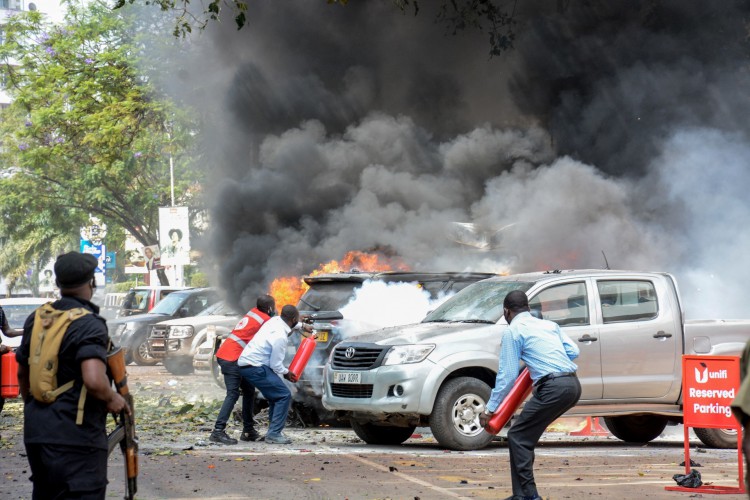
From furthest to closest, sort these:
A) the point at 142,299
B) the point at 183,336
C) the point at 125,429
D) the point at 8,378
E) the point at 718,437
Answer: the point at 142,299 < the point at 183,336 < the point at 718,437 < the point at 8,378 < the point at 125,429

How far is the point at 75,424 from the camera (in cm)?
481

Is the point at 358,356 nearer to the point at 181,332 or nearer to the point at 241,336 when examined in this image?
the point at 241,336

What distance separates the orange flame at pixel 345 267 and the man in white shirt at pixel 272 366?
7085mm

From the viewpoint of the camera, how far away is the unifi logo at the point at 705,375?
8.52 meters

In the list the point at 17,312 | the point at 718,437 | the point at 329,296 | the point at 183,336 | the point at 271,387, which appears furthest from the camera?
the point at 17,312

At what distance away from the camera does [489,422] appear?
7.34 meters

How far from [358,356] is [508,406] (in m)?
3.75

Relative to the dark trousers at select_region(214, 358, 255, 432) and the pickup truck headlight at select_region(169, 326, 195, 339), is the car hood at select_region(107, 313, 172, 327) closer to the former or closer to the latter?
the pickup truck headlight at select_region(169, 326, 195, 339)

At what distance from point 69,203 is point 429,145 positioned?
20747mm

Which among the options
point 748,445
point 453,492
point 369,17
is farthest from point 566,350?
point 369,17

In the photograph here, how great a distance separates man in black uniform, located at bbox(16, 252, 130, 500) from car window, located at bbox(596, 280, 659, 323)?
7146 mm

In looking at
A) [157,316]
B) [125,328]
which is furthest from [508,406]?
[125,328]

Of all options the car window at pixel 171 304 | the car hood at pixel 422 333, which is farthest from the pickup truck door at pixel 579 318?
the car window at pixel 171 304

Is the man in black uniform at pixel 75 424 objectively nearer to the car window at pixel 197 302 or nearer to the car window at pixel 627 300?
the car window at pixel 627 300
